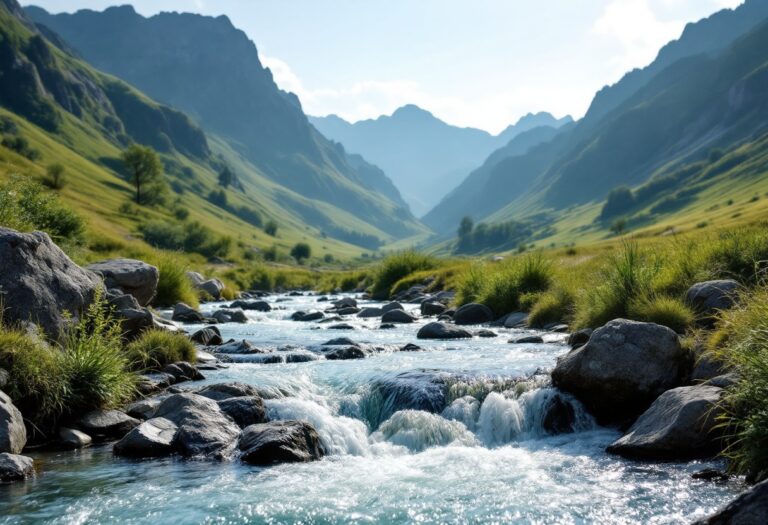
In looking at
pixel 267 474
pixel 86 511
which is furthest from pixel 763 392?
pixel 86 511

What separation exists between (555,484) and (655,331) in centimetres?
466

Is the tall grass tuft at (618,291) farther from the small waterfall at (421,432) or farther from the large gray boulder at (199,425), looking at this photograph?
the large gray boulder at (199,425)

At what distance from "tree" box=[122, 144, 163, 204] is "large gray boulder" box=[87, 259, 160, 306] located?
394 feet

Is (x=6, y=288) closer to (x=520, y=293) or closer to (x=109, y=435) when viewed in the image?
(x=109, y=435)

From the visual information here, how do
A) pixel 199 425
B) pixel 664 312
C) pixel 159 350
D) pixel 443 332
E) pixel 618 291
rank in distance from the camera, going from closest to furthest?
pixel 199 425
pixel 664 312
pixel 159 350
pixel 618 291
pixel 443 332

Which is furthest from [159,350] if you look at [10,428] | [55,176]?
[55,176]

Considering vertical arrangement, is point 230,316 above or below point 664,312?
above

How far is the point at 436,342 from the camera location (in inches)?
848

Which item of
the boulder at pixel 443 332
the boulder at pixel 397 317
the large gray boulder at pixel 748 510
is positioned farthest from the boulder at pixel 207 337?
the large gray boulder at pixel 748 510

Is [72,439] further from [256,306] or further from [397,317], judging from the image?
[256,306]

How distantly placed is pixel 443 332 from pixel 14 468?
15.5 metres

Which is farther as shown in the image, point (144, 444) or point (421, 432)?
point (421, 432)

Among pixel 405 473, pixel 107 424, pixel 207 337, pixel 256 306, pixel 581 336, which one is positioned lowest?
pixel 405 473

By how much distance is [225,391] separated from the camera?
13078 mm
